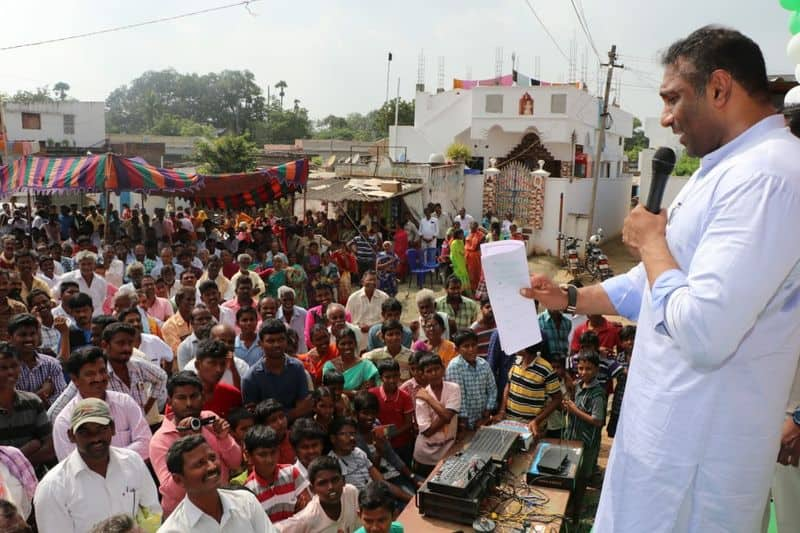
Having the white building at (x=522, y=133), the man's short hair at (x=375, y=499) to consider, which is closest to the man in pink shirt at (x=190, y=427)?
the man's short hair at (x=375, y=499)

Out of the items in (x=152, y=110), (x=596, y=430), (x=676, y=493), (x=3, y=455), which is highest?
(x=152, y=110)

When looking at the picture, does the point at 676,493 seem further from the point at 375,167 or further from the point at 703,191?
the point at 375,167

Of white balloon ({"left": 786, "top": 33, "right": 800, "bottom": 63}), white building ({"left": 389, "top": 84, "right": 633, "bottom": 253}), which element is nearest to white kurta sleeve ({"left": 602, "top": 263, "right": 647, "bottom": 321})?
white balloon ({"left": 786, "top": 33, "right": 800, "bottom": 63})

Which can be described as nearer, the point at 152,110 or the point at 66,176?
the point at 66,176

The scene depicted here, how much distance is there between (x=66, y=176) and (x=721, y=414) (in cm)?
992

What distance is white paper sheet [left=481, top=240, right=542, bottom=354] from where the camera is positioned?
177 cm

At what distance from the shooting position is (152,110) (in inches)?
3595

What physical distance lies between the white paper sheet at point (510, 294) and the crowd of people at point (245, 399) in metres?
1.60

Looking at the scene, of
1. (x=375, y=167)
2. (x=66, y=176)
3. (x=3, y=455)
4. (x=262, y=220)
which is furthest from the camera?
(x=375, y=167)

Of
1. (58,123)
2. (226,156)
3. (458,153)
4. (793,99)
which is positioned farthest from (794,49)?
(58,123)

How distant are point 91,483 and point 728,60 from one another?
9.73 ft

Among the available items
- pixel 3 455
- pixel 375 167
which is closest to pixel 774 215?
pixel 3 455

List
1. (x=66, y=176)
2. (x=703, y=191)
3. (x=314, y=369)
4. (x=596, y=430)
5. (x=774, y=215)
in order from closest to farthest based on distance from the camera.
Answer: (x=774, y=215), (x=703, y=191), (x=596, y=430), (x=314, y=369), (x=66, y=176)

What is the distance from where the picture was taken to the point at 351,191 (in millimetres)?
13750
